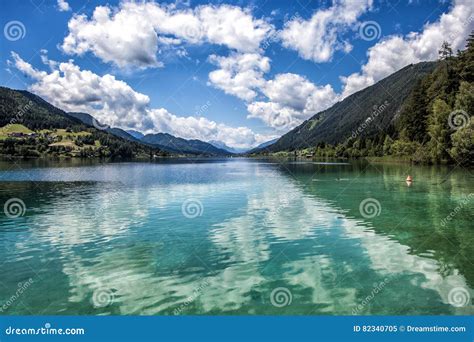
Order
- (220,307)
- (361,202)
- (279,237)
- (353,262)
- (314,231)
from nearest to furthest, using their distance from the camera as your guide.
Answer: (220,307) → (353,262) → (279,237) → (314,231) → (361,202)

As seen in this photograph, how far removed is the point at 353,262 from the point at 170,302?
1033 cm

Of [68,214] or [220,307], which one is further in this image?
[68,214]

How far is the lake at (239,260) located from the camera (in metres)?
14.1

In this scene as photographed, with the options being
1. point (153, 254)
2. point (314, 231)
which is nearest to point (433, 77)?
point (314, 231)

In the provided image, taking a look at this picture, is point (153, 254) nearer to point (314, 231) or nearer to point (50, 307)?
point (50, 307)

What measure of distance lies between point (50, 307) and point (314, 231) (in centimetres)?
1863

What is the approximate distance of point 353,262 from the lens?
19.3 m

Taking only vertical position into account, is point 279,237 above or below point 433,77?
below

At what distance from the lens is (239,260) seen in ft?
64.7

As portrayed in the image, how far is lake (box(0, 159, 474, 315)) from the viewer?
14.1m

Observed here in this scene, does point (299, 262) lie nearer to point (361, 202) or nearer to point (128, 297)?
point (128, 297)

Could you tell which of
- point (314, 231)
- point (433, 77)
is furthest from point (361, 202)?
point (433, 77)

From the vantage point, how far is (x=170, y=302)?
14180 mm

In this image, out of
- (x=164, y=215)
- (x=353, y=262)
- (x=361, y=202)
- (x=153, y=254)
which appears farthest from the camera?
(x=361, y=202)
